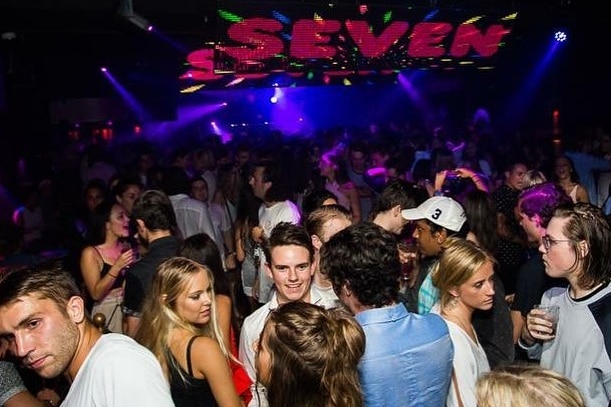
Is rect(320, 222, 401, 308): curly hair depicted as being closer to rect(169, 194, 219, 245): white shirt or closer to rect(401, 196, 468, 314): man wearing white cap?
rect(401, 196, 468, 314): man wearing white cap

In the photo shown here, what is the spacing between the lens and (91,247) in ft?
12.0

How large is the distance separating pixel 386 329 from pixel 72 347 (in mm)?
969

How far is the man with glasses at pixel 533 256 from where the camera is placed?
2781 mm

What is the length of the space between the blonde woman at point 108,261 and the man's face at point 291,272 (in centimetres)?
Answer: 122

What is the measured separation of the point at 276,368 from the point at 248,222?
303cm

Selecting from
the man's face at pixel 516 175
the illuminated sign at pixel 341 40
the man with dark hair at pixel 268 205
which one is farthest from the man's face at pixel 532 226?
the illuminated sign at pixel 341 40

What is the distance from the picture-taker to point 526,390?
1.38 metres

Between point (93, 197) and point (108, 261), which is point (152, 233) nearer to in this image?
point (108, 261)

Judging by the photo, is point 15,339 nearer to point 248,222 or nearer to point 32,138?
point 248,222

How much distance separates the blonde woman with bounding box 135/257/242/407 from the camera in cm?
220

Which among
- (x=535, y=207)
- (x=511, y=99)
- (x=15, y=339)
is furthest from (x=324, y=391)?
(x=511, y=99)

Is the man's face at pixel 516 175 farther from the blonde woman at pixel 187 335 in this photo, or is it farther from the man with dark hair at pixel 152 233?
the blonde woman at pixel 187 335

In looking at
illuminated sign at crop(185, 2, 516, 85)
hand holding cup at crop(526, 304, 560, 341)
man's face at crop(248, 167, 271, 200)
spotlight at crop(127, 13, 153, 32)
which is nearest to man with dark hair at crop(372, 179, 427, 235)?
man's face at crop(248, 167, 271, 200)

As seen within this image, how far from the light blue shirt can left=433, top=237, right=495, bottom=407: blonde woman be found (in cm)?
20
